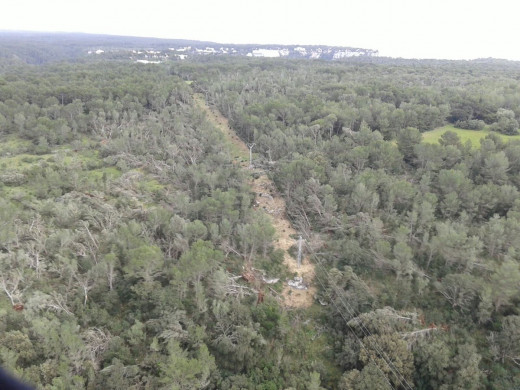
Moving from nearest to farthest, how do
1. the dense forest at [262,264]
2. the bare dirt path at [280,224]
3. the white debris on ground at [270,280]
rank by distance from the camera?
the dense forest at [262,264], the bare dirt path at [280,224], the white debris on ground at [270,280]

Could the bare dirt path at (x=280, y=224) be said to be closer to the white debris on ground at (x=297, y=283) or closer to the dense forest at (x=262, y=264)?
the white debris on ground at (x=297, y=283)

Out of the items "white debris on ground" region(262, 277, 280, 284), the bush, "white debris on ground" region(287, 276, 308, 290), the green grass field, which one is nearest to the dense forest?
"white debris on ground" region(262, 277, 280, 284)

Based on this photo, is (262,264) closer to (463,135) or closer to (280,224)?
(280,224)

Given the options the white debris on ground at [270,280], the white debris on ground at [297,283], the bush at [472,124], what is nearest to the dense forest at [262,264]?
the white debris on ground at [270,280]

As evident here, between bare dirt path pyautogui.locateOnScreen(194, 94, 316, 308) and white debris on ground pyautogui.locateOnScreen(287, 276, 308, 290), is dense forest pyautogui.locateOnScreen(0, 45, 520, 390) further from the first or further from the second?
bare dirt path pyautogui.locateOnScreen(194, 94, 316, 308)

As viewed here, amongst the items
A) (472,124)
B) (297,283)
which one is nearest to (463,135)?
(472,124)

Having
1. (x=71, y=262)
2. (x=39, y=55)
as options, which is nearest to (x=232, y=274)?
(x=71, y=262)
